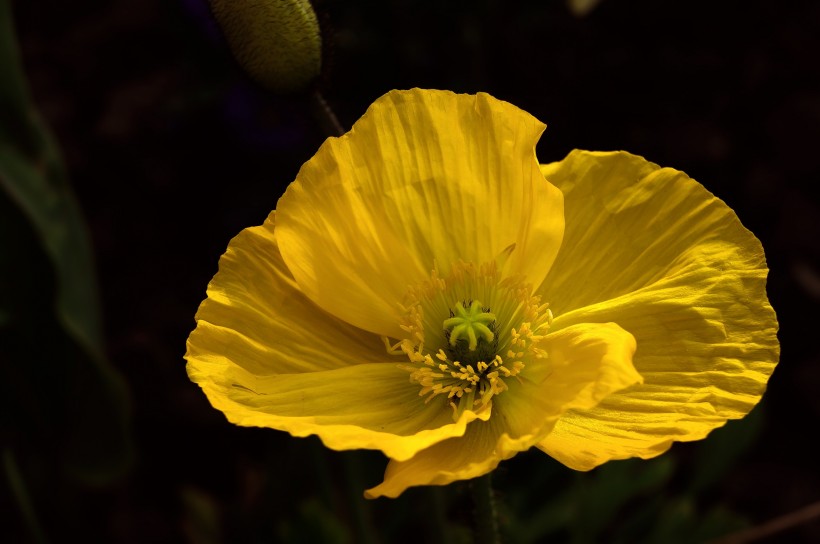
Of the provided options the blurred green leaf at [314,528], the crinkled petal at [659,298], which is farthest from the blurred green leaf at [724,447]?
the crinkled petal at [659,298]

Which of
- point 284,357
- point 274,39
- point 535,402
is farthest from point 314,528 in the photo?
point 274,39

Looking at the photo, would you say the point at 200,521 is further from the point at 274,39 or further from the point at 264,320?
the point at 274,39

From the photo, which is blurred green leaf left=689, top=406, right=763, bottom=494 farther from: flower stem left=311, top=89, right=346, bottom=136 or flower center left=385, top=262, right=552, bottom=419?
flower stem left=311, top=89, right=346, bottom=136

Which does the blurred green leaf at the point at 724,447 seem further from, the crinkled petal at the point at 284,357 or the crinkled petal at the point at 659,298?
the crinkled petal at the point at 284,357

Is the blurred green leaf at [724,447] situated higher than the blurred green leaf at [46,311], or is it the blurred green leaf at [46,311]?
the blurred green leaf at [46,311]

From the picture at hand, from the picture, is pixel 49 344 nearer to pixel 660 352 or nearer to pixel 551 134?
pixel 551 134

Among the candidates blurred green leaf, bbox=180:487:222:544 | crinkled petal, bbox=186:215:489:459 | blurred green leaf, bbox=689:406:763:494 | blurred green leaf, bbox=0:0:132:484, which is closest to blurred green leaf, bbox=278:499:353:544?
blurred green leaf, bbox=180:487:222:544
